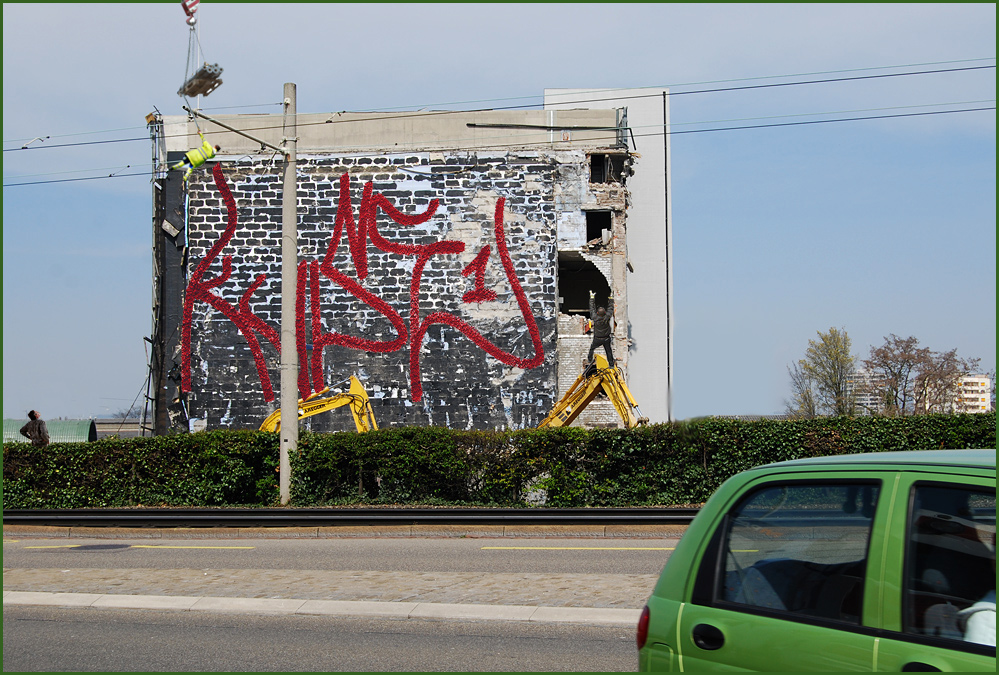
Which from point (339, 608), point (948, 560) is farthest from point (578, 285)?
point (948, 560)

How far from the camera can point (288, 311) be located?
17.9 meters

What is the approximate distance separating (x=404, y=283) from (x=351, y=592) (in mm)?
19867

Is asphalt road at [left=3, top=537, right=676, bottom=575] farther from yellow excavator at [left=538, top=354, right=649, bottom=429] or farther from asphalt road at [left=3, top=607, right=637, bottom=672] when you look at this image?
yellow excavator at [left=538, top=354, right=649, bottom=429]

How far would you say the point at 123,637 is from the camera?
26.6ft

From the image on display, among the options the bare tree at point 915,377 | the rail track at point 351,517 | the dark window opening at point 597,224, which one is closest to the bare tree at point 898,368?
the bare tree at point 915,377

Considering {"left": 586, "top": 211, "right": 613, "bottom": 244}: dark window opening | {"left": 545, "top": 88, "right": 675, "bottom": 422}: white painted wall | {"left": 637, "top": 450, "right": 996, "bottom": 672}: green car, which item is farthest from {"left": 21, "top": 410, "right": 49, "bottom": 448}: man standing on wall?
{"left": 545, "top": 88, "right": 675, "bottom": 422}: white painted wall

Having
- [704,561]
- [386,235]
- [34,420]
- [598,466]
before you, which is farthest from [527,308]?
[704,561]

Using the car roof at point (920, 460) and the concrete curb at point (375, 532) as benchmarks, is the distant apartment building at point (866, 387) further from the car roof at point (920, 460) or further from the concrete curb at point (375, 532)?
the car roof at point (920, 460)

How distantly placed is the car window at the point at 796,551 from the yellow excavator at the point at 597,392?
1755 cm

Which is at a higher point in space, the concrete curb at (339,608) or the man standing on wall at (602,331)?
Result: the man standing on wall at (602,331)

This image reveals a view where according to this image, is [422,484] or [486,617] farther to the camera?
[422,484]

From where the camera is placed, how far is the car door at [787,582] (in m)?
3.44

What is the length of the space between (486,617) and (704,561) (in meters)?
4.93

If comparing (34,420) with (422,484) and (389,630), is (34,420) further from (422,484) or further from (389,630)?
(389,630)
